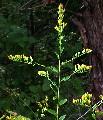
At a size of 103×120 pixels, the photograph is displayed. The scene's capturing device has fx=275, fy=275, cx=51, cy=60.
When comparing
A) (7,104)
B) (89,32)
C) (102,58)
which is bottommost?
(7,104)

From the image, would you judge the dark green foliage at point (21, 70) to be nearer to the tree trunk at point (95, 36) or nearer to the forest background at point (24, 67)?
the forest background at point (24, 67)

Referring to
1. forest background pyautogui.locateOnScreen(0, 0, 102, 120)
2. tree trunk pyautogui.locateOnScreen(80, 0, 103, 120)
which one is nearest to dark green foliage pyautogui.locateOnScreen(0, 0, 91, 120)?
forest background pyautogui.locateOnScreen(0, 0, 102, 120)

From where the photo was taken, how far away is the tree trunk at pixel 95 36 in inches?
132

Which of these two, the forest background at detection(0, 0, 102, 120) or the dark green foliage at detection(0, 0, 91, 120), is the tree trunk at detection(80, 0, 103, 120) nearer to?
the forest background at detection(0, 0, 102, 120)

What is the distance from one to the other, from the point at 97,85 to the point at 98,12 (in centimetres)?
90

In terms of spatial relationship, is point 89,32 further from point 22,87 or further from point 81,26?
point 22,87

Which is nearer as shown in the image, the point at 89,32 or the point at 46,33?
the point at 89,32

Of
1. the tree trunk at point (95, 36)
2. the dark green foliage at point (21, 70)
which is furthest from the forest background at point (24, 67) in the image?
the tree trunk at point (95, 36)

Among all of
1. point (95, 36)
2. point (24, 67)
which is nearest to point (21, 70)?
point (24, 67)

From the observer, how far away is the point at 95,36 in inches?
133

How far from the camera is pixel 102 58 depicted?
337 cm

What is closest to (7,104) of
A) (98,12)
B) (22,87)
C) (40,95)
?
(40,95)

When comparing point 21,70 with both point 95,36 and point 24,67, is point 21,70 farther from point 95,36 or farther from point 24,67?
point 95,36

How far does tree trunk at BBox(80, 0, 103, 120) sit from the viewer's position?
132 inches
